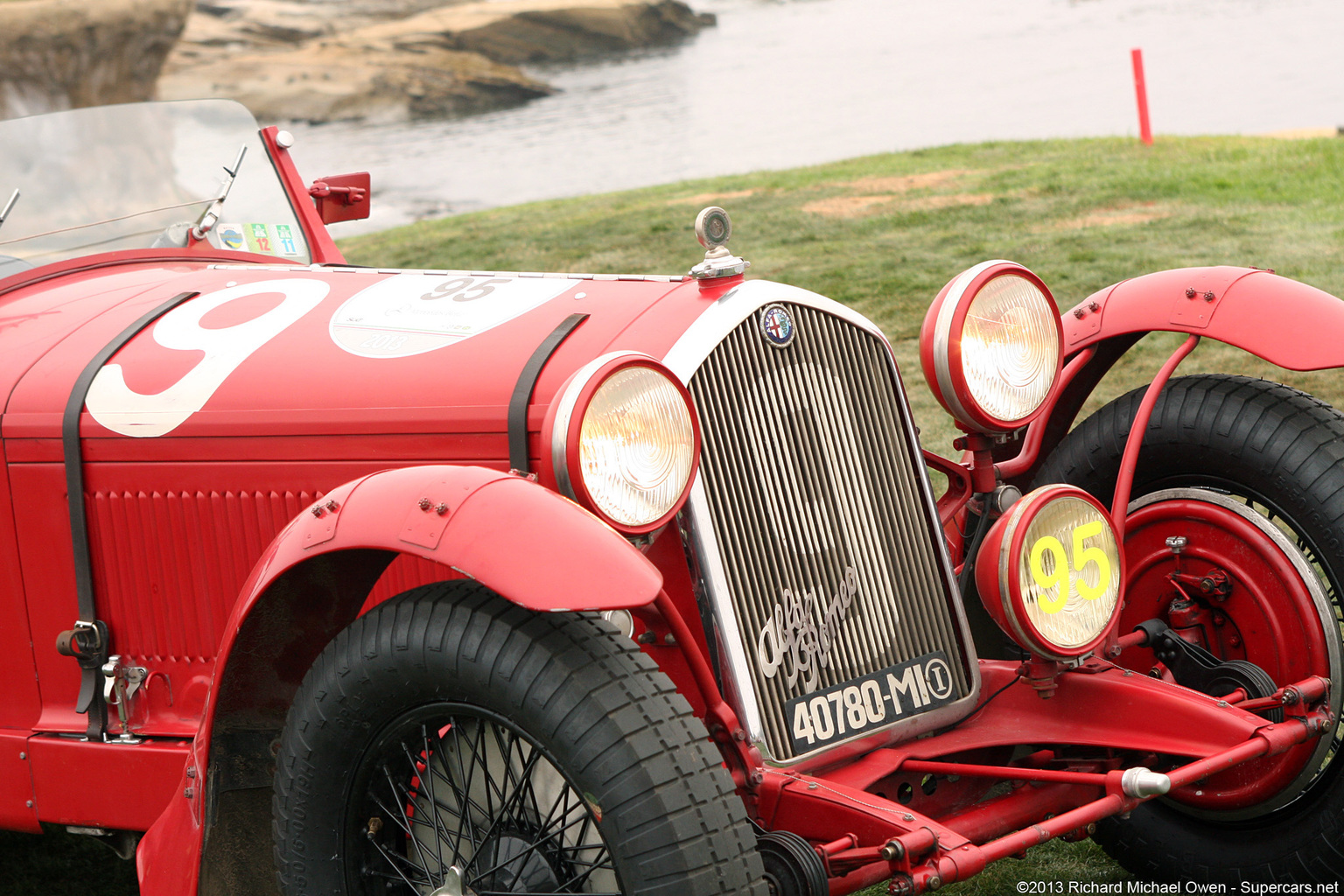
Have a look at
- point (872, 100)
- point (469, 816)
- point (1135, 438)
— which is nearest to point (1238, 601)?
point (1135, 438)

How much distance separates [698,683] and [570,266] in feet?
28.4

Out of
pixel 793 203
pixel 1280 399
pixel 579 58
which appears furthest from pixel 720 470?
pixel 579 58

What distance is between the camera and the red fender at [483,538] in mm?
1813

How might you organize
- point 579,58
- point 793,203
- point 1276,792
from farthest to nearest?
1. point 579,58
2. point 793,203
3. point 1276,792

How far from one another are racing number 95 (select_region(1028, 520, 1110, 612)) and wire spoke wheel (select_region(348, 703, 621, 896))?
0.91m

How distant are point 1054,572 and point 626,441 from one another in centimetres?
84

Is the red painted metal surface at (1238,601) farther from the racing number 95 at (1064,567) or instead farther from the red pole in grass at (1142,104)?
the red pole in grass at (1142,104)

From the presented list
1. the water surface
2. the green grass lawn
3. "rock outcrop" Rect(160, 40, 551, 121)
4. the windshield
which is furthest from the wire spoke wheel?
"rock outcrop" Rect(160, 40, 551, 121)

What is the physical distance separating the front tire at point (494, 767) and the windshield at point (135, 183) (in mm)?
1882

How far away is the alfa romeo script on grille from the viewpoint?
232 cm

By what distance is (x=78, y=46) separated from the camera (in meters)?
24.3

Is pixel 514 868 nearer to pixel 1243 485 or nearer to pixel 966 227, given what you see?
pixel 1243 485

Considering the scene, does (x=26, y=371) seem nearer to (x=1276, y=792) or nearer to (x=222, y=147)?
(x=222, y=147)

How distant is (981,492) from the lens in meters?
2.73
